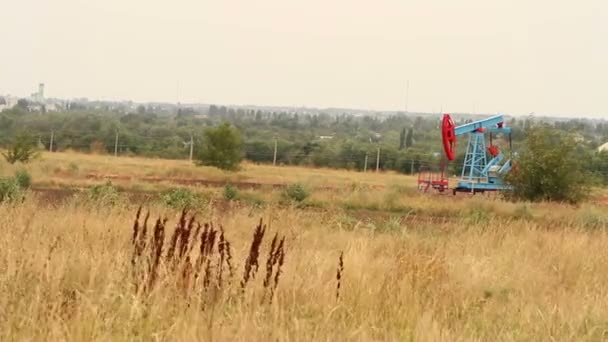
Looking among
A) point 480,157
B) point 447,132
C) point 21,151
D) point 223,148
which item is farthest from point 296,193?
point 223,148

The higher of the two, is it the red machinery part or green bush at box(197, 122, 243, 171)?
the red machinery part

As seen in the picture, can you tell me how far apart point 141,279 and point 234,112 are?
183448 mm

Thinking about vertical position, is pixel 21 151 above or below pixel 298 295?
below

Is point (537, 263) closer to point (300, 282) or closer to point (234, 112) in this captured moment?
point (300, 282)

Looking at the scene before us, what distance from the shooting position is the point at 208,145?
151 feet

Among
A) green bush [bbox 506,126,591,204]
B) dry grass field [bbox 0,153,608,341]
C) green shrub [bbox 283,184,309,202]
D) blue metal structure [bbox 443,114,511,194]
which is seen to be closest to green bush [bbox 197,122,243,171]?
blue metal structure [bbox 443,114,511,194]

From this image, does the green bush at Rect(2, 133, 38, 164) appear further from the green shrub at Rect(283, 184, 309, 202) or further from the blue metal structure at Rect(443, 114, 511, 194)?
the blue metal structure at Rect(443, 114, 511, 194)

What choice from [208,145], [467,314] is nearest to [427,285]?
[467,314]

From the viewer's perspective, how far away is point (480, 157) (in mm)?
36188

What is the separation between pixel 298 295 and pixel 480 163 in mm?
32727

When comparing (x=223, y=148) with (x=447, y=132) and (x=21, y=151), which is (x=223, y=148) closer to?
(x=21, y=151)

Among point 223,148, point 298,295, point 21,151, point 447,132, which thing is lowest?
point 21,151

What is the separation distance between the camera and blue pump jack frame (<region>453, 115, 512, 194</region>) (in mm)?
33938

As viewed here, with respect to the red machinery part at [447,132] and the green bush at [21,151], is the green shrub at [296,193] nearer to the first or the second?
the red machinery part at [447,132]
